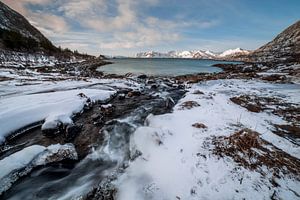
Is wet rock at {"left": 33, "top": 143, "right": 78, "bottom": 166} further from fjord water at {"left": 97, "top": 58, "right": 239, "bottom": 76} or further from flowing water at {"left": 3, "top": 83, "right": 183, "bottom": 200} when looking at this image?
fjord water at {"left": 97, "top": 58, "right": 239, "bottom": 76}

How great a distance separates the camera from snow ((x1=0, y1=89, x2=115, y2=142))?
Answer: 8.04 m

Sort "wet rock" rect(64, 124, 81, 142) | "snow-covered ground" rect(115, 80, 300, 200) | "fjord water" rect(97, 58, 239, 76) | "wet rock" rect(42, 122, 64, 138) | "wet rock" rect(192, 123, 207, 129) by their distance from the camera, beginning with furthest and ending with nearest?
1. "fjord water" rect(97, 58, 239, 76)
2. "wet rock" rect(192, 123, 207, 129)
3. "wet rock" rect(42, 122, 64, 138)
4. "wet rock" rect(64, 124, 81, 142)
5. "snow-covered ground" rect(115, 80, 300, 200)

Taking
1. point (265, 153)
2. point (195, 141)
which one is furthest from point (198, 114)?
point (265, 153)

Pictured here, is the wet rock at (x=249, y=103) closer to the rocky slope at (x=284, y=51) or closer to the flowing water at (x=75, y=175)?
the flowing water at (x=75, y=175)

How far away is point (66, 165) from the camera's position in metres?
6.46

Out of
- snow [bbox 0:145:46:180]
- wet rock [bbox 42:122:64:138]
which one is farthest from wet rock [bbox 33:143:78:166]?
wet rock [bbox 42:122:64:138]

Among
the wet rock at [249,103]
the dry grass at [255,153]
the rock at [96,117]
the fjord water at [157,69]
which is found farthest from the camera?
the fjord water at [157,69]

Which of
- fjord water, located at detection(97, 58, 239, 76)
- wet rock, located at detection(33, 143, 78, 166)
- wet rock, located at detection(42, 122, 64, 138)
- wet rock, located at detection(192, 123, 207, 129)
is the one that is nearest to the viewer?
wet rock, located at detection(33, 143, 78, 166)

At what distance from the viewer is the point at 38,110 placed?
374 inches

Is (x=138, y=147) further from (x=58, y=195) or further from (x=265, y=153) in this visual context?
(x=265, y=153)

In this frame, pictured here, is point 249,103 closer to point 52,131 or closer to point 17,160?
point 52,131

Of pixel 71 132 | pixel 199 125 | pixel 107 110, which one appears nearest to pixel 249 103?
pixel 199 125

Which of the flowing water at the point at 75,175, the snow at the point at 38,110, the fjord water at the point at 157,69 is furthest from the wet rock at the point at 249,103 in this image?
the fjord water at the point at 157,69

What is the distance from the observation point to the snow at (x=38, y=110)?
804cm
